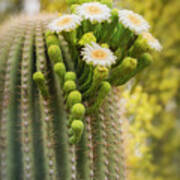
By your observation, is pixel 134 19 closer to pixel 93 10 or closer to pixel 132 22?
pixel 132 22

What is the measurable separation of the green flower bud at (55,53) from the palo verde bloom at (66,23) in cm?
5

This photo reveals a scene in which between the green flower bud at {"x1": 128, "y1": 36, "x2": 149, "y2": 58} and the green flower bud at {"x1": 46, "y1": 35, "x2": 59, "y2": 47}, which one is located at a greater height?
the green flower bud at {"x1": 46, "y1": 35, "x2": 59, "y2": 47}

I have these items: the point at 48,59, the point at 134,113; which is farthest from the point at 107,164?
the point at 134,113

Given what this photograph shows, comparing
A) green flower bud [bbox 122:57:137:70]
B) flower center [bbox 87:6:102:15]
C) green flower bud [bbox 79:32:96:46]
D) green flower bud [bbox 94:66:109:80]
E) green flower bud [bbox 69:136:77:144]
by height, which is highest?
flower center [bbox 87:6:102:15]

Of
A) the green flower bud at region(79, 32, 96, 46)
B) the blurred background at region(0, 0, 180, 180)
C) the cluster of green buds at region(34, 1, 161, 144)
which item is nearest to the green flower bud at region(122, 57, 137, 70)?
the cluster of green buds at region(34, 1, 161, 144)

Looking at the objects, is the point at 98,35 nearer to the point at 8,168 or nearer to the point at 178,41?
the point at 8,168

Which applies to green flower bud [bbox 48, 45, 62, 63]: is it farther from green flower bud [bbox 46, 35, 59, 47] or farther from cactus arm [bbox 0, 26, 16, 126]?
cactus arm [bbox 0, 26, 16, 126]

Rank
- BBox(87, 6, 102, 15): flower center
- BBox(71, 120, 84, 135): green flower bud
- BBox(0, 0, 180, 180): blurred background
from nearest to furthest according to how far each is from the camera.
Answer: BBox(71, 120, 84, 135): green flower bud < BBox(87, 6, 102, 15): flower center < BBox(0, 0, 180, 180): blurred background

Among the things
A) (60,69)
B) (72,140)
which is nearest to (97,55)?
(60,69)

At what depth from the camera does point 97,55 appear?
2.96ft

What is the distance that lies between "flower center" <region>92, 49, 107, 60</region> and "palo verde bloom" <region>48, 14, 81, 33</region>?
99 millimetres

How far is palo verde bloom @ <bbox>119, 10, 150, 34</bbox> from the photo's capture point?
0.97m

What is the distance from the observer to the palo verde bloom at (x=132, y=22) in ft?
3.17

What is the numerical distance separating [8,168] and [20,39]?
1.33 ft
